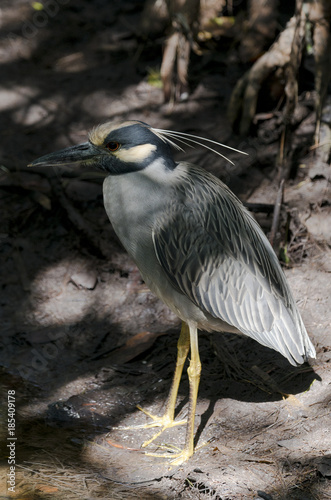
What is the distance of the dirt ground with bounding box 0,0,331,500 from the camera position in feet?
10.5

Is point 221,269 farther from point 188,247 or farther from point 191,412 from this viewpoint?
point 191,412

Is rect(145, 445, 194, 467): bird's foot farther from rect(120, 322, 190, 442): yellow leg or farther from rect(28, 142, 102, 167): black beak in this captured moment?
rect(28, 142, 102, 167): black beak

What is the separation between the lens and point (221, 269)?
3590 mm

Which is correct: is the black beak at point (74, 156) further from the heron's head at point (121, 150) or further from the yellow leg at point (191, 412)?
the yellow leg at point (191, 412)

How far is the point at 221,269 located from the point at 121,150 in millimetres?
951

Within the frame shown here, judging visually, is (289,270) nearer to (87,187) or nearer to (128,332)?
(128,332)

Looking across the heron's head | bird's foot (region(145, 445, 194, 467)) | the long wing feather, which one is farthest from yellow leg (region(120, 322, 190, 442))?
the heron's head

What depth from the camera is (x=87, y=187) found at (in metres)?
5.63

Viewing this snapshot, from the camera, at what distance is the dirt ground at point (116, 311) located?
3.20 meters

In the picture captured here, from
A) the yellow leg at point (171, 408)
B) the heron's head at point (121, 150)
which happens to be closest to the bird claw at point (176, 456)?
the yellow leg at point (171, 408)

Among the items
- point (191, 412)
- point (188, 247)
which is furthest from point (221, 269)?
point (191, 412)

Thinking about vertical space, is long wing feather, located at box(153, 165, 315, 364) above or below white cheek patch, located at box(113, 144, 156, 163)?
below

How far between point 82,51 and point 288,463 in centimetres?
598

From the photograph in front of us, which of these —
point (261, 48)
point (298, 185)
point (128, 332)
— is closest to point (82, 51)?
point (261, 48)
